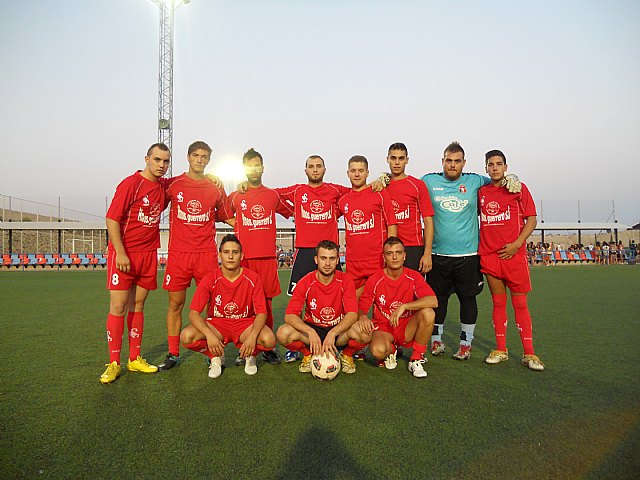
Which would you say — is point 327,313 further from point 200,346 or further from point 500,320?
point 500,320

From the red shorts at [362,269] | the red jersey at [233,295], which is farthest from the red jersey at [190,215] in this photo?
the red shorts at [362,269]

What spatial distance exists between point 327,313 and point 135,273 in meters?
1.84

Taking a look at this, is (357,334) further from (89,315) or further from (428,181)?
(89,315)

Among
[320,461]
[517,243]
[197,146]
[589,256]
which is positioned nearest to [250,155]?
[197,146]

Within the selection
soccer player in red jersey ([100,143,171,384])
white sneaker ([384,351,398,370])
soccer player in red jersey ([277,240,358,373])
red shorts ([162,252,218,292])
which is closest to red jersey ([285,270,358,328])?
soccer player in red jersey ([277,240,358,373])

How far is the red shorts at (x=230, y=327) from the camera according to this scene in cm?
412

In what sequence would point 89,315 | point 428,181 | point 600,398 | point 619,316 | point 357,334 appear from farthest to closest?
point 89,315
point 619,316
point 428,181
point 357,334
point 600,398

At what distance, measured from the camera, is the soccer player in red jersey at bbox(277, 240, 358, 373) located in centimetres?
392

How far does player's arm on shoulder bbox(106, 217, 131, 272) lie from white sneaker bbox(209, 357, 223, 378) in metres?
1.13

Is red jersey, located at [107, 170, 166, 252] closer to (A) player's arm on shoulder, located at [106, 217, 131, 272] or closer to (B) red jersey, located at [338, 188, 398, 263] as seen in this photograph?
(A) player's arm on shoulder, located at [106, 217, 131, 272]

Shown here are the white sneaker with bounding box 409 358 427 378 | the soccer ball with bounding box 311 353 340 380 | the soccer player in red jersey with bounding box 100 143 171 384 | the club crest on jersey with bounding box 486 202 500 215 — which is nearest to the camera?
the soccer ball with bounding box 311 353 340 380

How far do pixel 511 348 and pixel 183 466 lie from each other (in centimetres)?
397

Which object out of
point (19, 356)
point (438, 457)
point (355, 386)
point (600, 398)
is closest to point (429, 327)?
point (355, 386)

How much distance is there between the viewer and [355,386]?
352 cm
